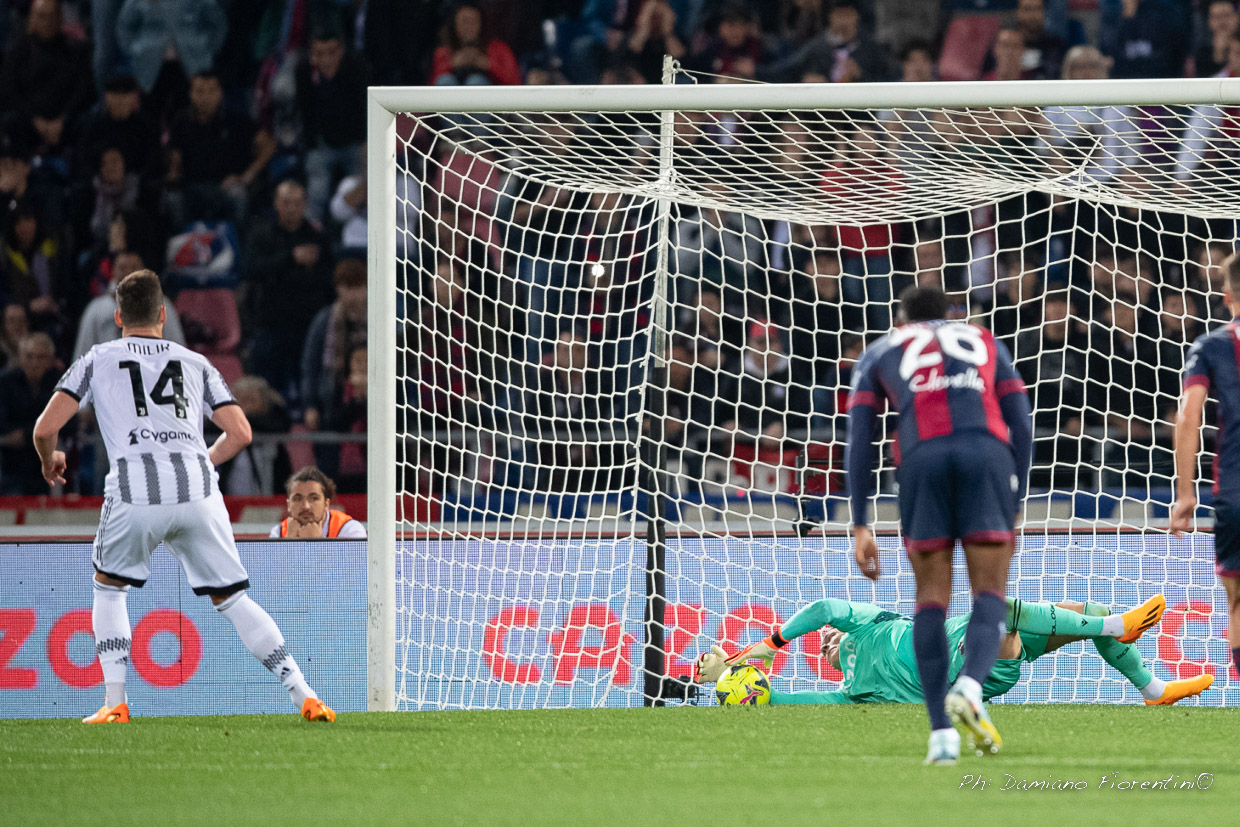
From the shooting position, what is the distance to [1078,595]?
309 inches

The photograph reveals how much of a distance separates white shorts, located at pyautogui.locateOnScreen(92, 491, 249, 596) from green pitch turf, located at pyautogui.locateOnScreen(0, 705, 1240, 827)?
0.57 metres

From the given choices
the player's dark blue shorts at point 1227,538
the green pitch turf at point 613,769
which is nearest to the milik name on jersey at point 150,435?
the green pitch turf at point 613,769

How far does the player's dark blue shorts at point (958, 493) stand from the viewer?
15.0 feet

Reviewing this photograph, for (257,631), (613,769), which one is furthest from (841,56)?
(613,769)

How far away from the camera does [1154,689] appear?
7.30 m

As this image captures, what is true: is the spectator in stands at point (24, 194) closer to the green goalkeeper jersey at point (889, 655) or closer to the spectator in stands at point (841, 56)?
the spectator in stands at point (841, 56)

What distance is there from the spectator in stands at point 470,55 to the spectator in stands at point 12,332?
3487 millimetres

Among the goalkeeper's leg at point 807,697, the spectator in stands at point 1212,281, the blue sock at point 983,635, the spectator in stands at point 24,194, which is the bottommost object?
the goalkeeper's leg at point 807,697

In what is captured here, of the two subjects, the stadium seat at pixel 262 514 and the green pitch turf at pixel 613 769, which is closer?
the green pitch turf at pixel 613 769

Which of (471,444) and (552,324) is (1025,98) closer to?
(552,324)

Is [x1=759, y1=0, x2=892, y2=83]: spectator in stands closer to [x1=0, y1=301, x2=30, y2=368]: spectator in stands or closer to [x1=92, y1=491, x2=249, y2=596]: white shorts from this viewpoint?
[x1=0, y1=301, x2=30, y2=368]: spectator in stands

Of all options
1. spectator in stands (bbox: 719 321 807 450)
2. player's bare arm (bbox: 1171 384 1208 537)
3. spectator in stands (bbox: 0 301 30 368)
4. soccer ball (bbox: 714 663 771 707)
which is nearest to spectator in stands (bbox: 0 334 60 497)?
spectator in stands (bbox: 0 301 30 368)

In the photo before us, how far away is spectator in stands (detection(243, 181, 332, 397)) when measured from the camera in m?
11.3

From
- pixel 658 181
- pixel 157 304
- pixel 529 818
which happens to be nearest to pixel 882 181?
pixel 658 181
